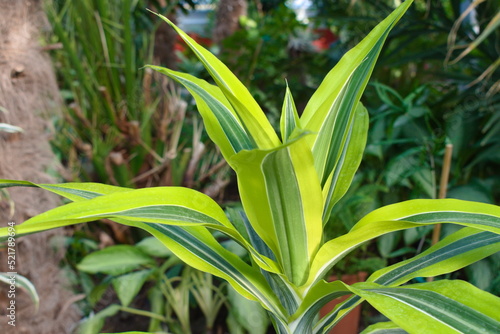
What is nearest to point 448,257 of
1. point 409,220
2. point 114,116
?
point 409,220

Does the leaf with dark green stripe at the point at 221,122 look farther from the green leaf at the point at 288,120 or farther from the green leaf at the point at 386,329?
the green leaf at the point at 386,329

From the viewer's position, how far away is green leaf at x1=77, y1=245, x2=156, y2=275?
37.5 inches

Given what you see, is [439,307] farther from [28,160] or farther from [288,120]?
[28,160]

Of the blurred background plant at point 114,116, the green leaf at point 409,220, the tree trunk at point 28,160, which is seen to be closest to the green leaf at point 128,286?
the tree trunk at point 28,160

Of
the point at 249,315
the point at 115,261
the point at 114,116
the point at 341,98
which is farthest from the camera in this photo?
the point at 114,116

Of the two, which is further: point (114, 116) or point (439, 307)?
point (114, 116)

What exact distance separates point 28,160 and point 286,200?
2.28ft

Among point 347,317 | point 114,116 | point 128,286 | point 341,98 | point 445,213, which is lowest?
point 128,286

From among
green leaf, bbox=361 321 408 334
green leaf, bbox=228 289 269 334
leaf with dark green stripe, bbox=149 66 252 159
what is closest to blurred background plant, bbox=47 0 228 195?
green leaf, bbox=228 289 269 334

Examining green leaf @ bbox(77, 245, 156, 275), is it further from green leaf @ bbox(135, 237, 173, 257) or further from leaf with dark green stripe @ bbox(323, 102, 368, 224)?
leaf with dark green stripe @ bbox(323, 102, 368, 224)

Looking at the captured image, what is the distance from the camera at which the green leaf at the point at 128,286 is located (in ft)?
2.98

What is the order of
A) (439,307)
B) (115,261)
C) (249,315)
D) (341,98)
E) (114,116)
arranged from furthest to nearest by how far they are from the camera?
(114,116) < (115,261) < (249,315) < (341,98) < (439,307)

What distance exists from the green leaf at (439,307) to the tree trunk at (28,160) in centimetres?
73

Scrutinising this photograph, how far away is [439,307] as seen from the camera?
398 mm
